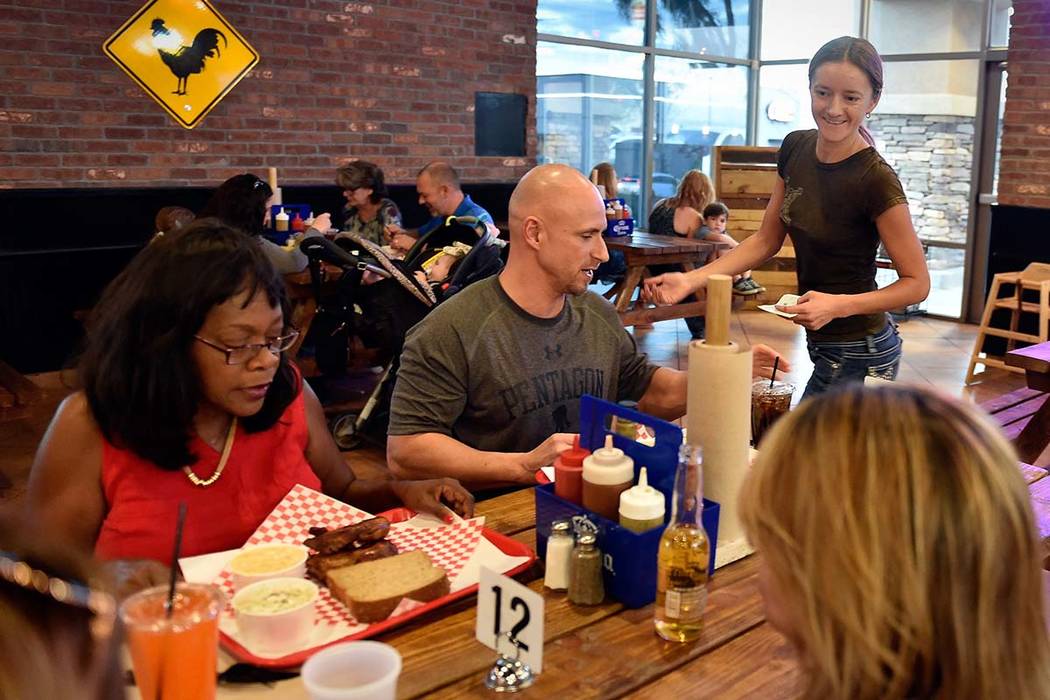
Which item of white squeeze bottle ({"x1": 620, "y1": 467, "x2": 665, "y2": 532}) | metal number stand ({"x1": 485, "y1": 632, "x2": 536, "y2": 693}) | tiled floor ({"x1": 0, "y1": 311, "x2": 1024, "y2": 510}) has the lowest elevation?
tiled floor ({"x1": 0, "y1": 311, "x2": 1024, "y2": 510})

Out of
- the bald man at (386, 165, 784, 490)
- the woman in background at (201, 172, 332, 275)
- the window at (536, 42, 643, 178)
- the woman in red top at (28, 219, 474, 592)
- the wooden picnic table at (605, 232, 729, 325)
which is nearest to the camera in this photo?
the woman in red top at (28, 219, 474, 592)

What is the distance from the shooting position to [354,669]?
1037 mm

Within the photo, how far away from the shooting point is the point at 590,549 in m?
1.40

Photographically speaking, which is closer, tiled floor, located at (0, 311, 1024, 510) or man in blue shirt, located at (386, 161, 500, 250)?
tiled floor, located at (0, 311, 1024, 510)

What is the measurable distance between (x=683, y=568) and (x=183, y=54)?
5.92 meters

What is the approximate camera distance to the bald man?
215cm

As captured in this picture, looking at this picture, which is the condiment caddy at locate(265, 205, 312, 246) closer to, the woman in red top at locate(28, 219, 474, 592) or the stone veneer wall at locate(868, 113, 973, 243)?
the woman in red top at locate(28, 219, 474, 592)

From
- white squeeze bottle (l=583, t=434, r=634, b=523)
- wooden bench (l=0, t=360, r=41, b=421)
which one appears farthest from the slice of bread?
wooden bench (l=0, t=360, r=41, b=421)

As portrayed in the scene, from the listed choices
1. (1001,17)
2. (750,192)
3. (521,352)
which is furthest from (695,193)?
(521,352)

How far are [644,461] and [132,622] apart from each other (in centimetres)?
74

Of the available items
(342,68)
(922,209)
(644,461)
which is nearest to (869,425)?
(644,461)

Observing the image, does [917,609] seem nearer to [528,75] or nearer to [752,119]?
[528,75]

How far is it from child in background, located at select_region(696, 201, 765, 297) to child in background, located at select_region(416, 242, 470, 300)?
283 cm

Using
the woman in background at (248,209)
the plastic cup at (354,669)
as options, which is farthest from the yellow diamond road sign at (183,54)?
the plastic cup at (354,669)
